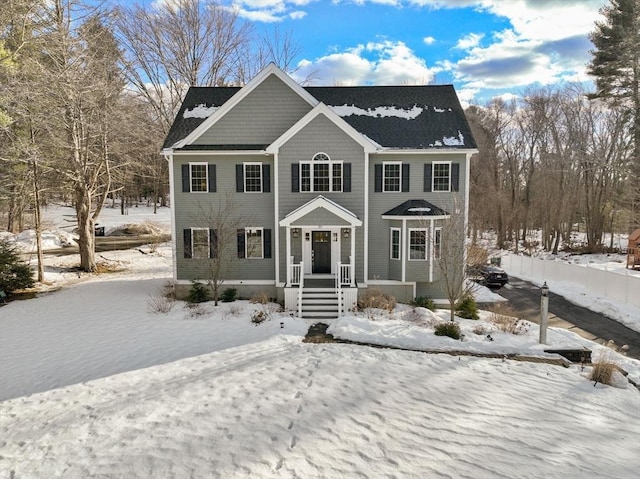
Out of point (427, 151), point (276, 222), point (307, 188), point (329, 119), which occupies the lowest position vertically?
point (276, 222)

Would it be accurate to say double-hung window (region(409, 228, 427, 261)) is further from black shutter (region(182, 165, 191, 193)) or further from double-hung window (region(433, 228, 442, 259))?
black shutter (region(182, 165, 191, 193))

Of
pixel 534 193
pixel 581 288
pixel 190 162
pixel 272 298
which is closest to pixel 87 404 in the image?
pixel 272 298

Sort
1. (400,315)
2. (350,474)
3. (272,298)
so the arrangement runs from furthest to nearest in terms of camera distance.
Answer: (272,298) → (400,315) → (350,474)

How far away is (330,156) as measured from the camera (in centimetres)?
A: 1463

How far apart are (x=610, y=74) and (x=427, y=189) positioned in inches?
888

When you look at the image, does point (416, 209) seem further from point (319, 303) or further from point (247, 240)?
point (247, 240)

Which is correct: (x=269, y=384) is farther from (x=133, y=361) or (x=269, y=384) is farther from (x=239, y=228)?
(x=239, y=228)

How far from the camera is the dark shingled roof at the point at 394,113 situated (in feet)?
50.1

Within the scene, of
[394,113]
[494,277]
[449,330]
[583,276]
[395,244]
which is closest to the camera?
[449,330]

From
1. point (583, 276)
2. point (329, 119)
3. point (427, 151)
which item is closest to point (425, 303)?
point (427, 151)

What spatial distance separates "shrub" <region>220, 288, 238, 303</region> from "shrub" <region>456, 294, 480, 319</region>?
8636 mm

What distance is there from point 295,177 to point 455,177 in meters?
6.56

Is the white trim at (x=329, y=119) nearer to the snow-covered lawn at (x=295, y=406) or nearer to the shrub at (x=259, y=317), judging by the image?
the shrub at (x=259, y=317)

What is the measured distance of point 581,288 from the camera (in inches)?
759
